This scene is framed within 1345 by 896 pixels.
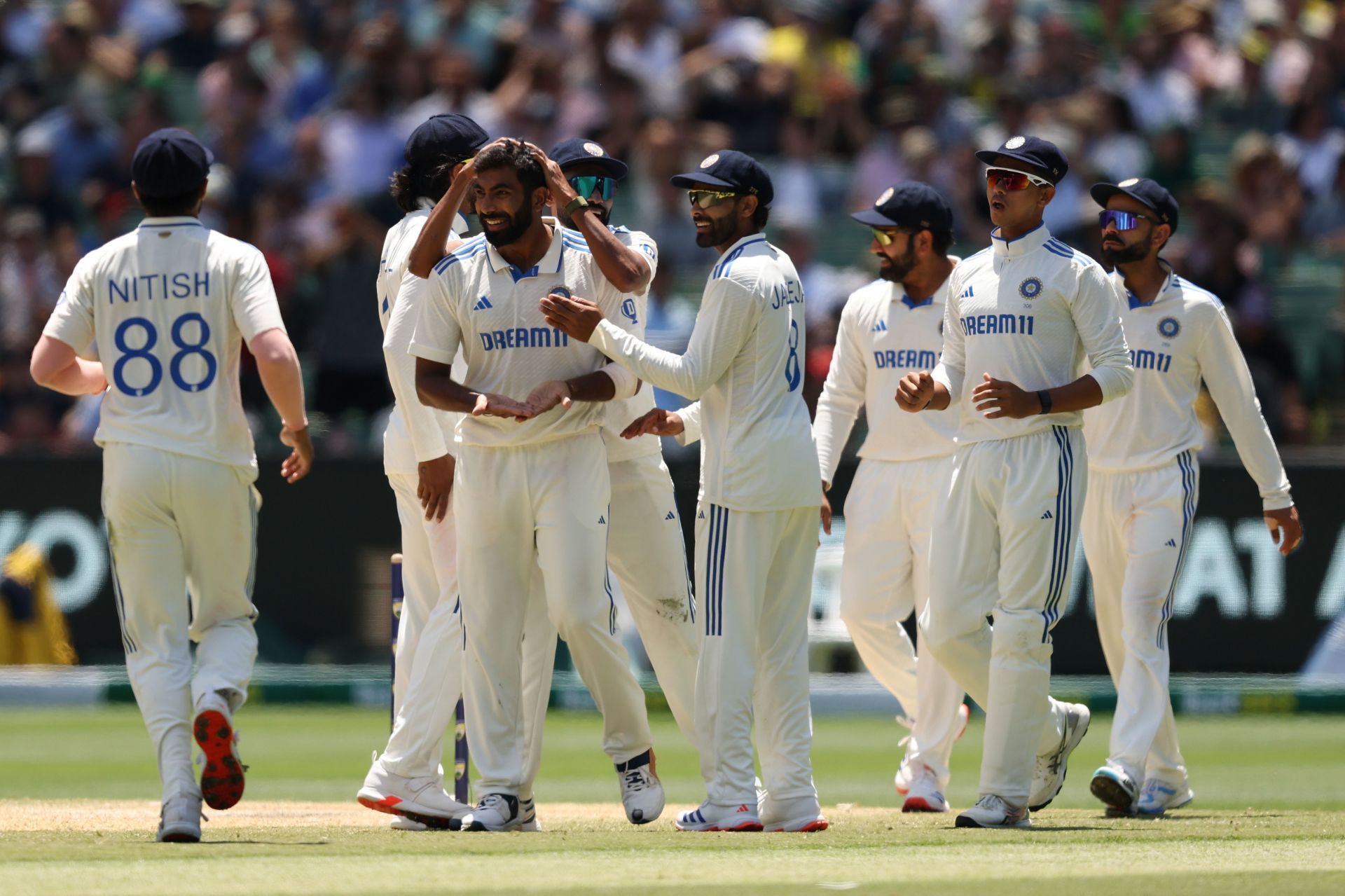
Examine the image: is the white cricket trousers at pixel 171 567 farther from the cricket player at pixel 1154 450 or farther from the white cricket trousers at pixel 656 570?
the cricket player at pixel 1154 450

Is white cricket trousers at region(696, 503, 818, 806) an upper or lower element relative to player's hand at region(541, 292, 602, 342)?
lower

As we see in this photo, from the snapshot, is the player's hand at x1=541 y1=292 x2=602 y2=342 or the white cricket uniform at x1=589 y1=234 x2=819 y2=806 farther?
the white cricket uniform at x1=589 y1=234 x2=819 y2=806

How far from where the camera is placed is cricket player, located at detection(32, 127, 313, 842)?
6887 mm

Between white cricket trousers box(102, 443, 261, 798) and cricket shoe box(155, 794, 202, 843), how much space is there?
18 centimetres

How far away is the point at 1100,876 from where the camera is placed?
→ 5.89m

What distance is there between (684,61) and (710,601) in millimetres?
11155

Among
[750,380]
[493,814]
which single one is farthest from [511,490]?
[493,814]

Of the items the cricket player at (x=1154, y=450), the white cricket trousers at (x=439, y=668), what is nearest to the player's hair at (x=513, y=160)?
the white cricket trousers at (x=439, y=668)

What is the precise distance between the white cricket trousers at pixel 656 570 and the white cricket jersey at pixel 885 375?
121 cm

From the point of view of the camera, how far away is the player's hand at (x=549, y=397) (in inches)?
277

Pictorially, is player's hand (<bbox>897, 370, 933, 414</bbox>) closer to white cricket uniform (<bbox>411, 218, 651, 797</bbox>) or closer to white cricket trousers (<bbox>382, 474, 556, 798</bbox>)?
white cricket uniform (<bbox>411, 218, 651, 797</bbox>)

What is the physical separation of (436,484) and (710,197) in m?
1.47

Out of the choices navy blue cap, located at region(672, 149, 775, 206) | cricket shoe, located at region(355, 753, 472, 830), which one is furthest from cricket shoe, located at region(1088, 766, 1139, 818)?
navy blue cap, located at region(672, 149, 775, 206)

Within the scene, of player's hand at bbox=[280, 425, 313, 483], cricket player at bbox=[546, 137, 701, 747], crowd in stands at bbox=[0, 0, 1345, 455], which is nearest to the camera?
player's hand at bbox=[280, 425, 313, 483]
